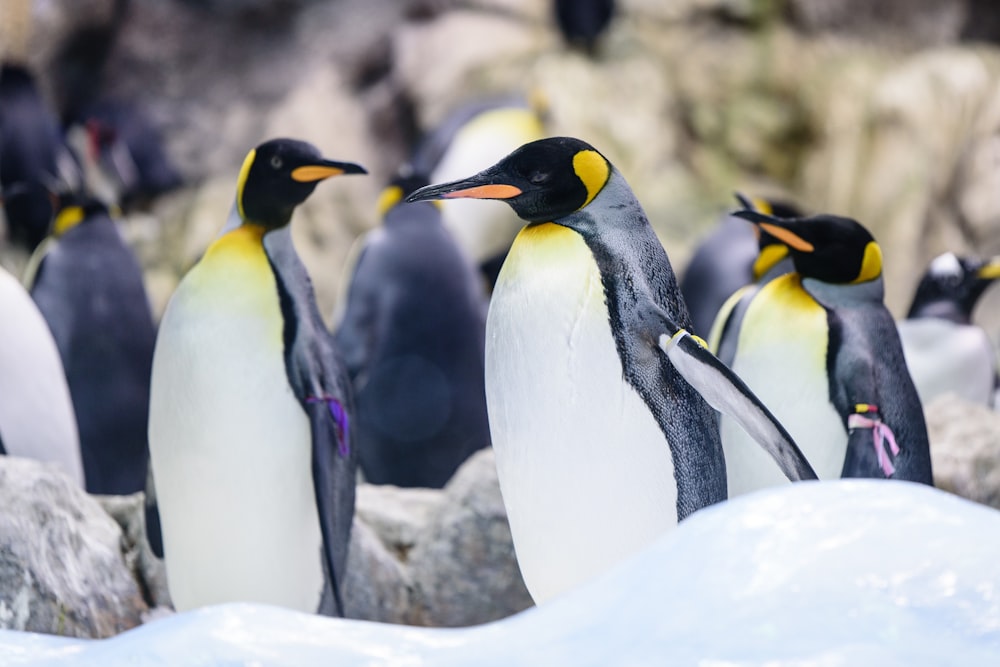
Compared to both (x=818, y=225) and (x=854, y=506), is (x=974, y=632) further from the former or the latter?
(x=818, y=225)

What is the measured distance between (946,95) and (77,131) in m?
4.90

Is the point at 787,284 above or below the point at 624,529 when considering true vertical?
above

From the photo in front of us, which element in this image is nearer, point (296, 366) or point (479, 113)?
point (296, 366)

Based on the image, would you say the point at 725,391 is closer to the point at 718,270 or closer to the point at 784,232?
the point at 784,232

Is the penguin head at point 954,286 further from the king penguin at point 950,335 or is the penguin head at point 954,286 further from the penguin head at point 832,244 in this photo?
the penguin head at point 832,244

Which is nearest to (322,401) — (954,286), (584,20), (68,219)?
(68,219)

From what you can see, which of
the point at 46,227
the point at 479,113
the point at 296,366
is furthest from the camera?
the point at 46,227

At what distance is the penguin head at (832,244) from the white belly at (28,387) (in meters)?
1.73

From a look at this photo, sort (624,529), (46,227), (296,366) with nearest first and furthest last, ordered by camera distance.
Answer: (624,529), (296,366), (46,227)

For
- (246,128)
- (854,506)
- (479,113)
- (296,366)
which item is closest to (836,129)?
(479,113)

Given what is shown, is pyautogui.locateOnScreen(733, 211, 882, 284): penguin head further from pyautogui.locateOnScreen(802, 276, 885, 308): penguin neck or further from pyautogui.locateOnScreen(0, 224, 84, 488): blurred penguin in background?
pyautogui.locateOnScreen(0, 224, 84, 488): blurred penguin in background

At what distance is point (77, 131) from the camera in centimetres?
736

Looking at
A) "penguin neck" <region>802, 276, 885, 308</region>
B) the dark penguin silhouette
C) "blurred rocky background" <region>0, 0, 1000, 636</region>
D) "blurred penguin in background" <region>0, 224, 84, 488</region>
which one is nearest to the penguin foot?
"penguin neck" <region>802, 276, 885, 308</region>

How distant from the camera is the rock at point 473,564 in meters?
3.02
